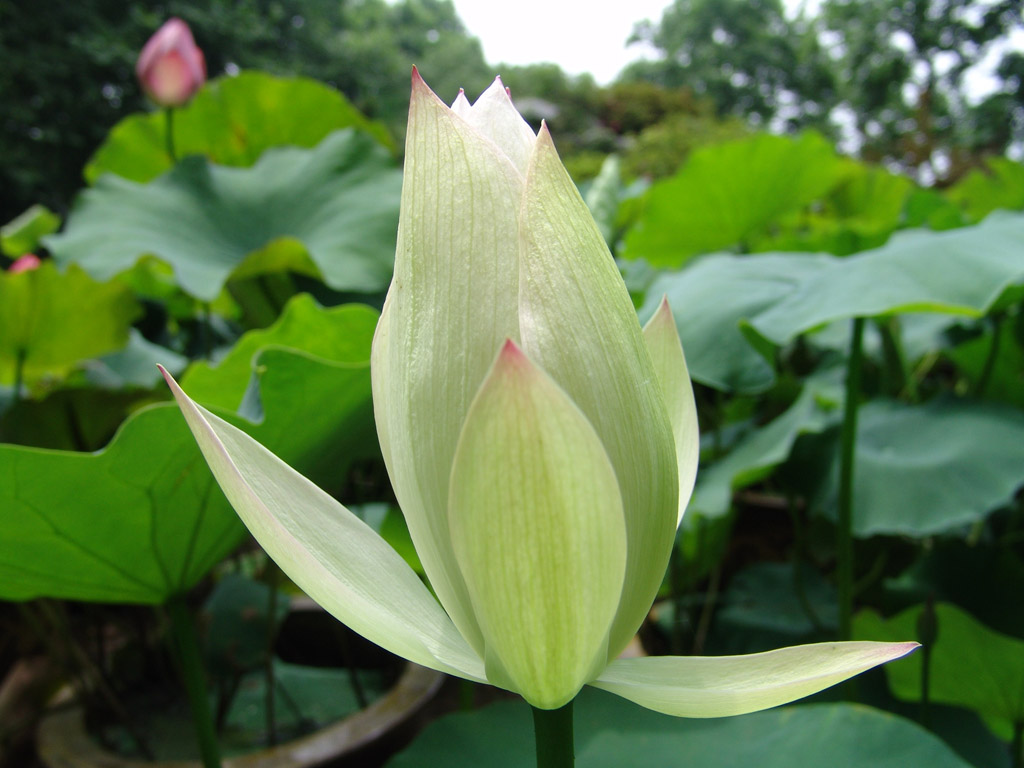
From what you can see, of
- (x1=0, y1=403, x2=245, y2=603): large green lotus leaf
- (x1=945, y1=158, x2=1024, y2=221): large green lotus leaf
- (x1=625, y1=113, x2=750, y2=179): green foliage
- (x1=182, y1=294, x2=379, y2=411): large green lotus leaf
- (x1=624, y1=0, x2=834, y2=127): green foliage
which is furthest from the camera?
(x1=624, y1=0, x2=834, y2=127): green foliage

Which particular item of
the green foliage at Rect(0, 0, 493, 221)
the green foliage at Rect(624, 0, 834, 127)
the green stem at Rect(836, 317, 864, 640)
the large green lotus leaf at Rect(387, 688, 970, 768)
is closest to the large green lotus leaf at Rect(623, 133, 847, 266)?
the green stem at Rect(836, 317, 864, 640)

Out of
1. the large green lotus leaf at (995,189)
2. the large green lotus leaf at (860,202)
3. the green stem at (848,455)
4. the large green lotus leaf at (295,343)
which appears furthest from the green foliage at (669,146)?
the large green lotus leaf at (295,343)

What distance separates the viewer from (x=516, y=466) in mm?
155

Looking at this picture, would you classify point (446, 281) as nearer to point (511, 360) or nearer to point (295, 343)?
point (511, 360)

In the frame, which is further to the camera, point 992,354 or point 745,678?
point 992,354

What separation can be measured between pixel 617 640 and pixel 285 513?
0.31 feet

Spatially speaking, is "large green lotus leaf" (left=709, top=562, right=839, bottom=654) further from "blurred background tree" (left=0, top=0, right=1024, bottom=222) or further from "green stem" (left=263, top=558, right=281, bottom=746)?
"blurred background tree" (left=0, top=0, right=1024, bottom=222)

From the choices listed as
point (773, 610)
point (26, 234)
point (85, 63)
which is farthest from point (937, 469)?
point (85, 63)

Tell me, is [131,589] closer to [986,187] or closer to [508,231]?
[508,231]

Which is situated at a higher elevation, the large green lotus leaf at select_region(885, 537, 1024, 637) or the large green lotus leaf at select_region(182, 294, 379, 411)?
the large green lotus leaf at select_region(182, 294, 379, 411)

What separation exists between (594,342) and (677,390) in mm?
76

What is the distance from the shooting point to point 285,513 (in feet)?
0.62

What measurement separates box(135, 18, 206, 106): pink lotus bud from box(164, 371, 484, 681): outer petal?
943mm

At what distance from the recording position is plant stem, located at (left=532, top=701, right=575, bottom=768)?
0.59 ft
